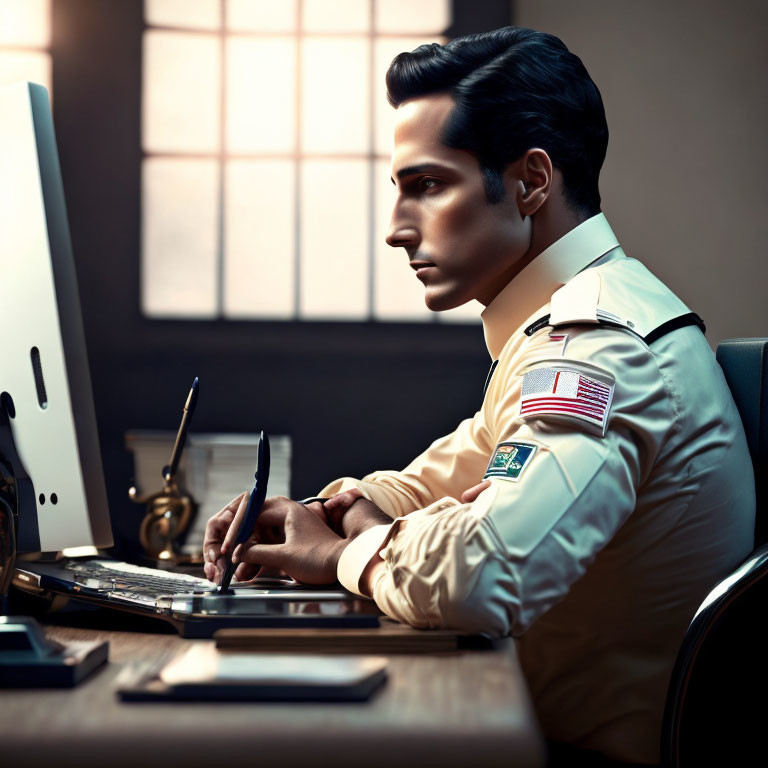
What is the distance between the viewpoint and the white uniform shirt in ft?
2.45

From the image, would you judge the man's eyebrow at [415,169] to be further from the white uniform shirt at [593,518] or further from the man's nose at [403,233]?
the white uniform shirt at [593,518]

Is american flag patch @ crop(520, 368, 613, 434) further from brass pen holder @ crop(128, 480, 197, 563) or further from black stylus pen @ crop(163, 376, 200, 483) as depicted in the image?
brass pen holder @ crop(128, 480, 197, 563)

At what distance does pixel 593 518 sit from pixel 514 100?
535 millimetres

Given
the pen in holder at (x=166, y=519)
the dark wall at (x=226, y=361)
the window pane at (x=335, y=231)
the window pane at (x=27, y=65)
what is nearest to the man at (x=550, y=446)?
the pen in holder at (x=166, y=519)

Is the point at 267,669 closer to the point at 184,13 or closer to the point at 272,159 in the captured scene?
the point at 272,159

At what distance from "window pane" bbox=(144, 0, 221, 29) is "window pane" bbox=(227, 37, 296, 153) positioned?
0.29 feet

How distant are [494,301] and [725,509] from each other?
376 mm

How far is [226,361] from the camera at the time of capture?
8.53 ft

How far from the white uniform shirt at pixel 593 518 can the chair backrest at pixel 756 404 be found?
2.3 inches

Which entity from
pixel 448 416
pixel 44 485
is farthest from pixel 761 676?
pixel 448 416

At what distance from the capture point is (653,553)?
93cm

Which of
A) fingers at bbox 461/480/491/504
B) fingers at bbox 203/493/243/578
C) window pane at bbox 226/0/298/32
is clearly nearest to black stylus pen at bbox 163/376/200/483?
fingers at bbox 203/493/243/578

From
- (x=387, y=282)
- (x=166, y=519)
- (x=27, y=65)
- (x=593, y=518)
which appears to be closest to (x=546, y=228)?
(x=593, y=518)

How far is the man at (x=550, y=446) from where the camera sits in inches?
30.0
